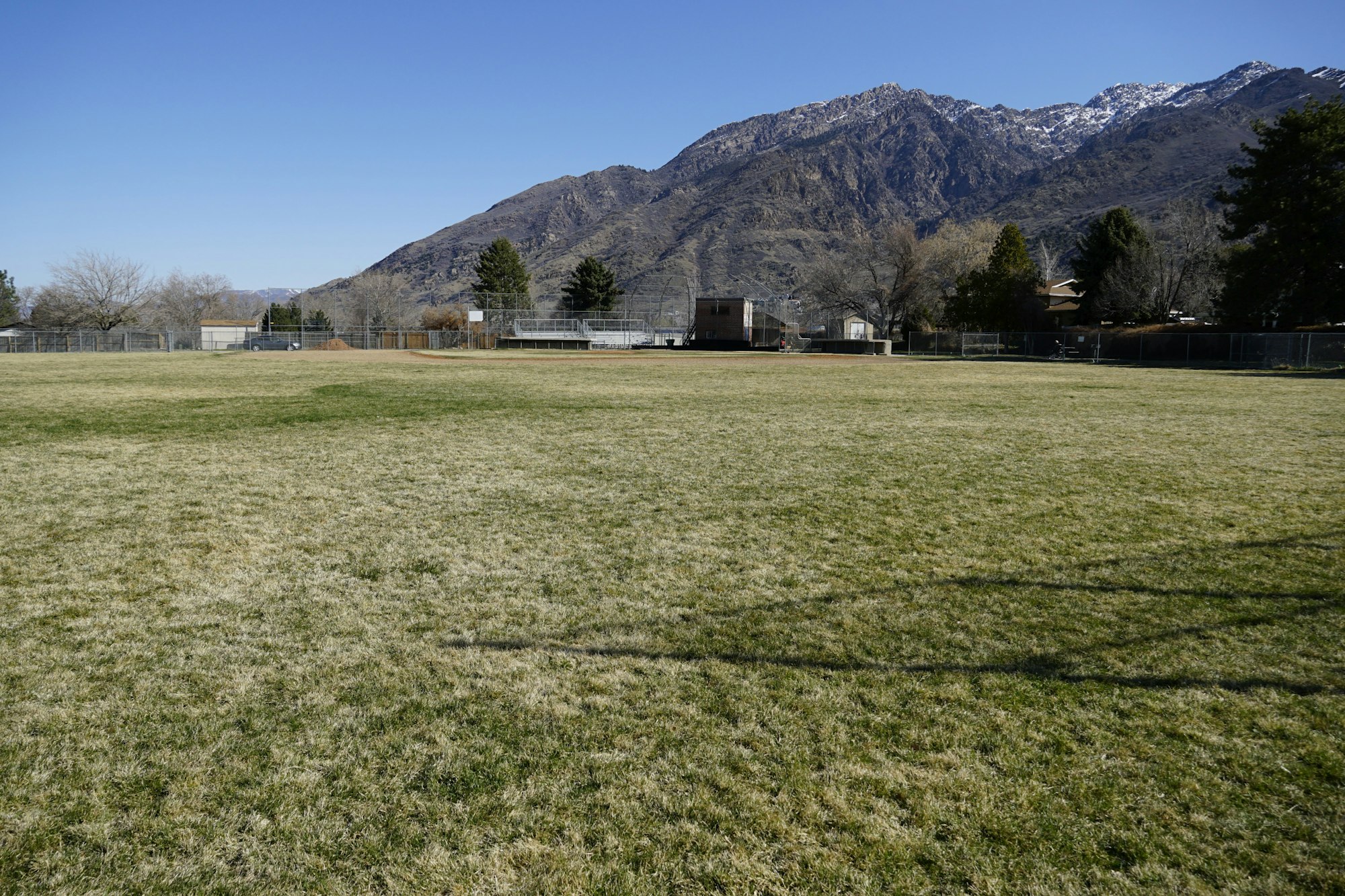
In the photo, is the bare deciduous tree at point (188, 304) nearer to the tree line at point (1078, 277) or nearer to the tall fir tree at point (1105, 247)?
the tree line at point (1078, 277)

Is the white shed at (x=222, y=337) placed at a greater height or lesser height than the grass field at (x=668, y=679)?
greater

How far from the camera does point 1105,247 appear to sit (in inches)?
2537

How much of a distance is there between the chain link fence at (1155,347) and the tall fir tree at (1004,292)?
15.5 ft

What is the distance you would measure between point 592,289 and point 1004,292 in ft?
148

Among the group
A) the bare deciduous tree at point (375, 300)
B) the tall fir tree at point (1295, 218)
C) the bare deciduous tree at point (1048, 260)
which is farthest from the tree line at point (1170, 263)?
the bare deciduous tree at point (375, 300)

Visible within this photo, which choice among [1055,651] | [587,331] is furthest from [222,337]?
[1055,651]

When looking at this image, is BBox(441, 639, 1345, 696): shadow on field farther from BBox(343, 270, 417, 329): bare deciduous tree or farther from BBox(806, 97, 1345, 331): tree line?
BBox(343, 270, 417, 329): bare deciduous tree

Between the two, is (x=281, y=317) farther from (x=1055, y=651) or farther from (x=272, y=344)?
(x=1055, y=651)

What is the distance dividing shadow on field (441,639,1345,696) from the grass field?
0.02m

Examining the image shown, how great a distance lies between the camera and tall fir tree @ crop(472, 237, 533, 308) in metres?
98.6

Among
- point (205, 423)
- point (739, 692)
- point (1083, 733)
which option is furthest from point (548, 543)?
point (205, 423)

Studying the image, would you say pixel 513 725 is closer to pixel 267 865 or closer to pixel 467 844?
pixel 467 844

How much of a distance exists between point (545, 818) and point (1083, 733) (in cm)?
229

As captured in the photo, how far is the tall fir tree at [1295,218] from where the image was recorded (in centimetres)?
4156
